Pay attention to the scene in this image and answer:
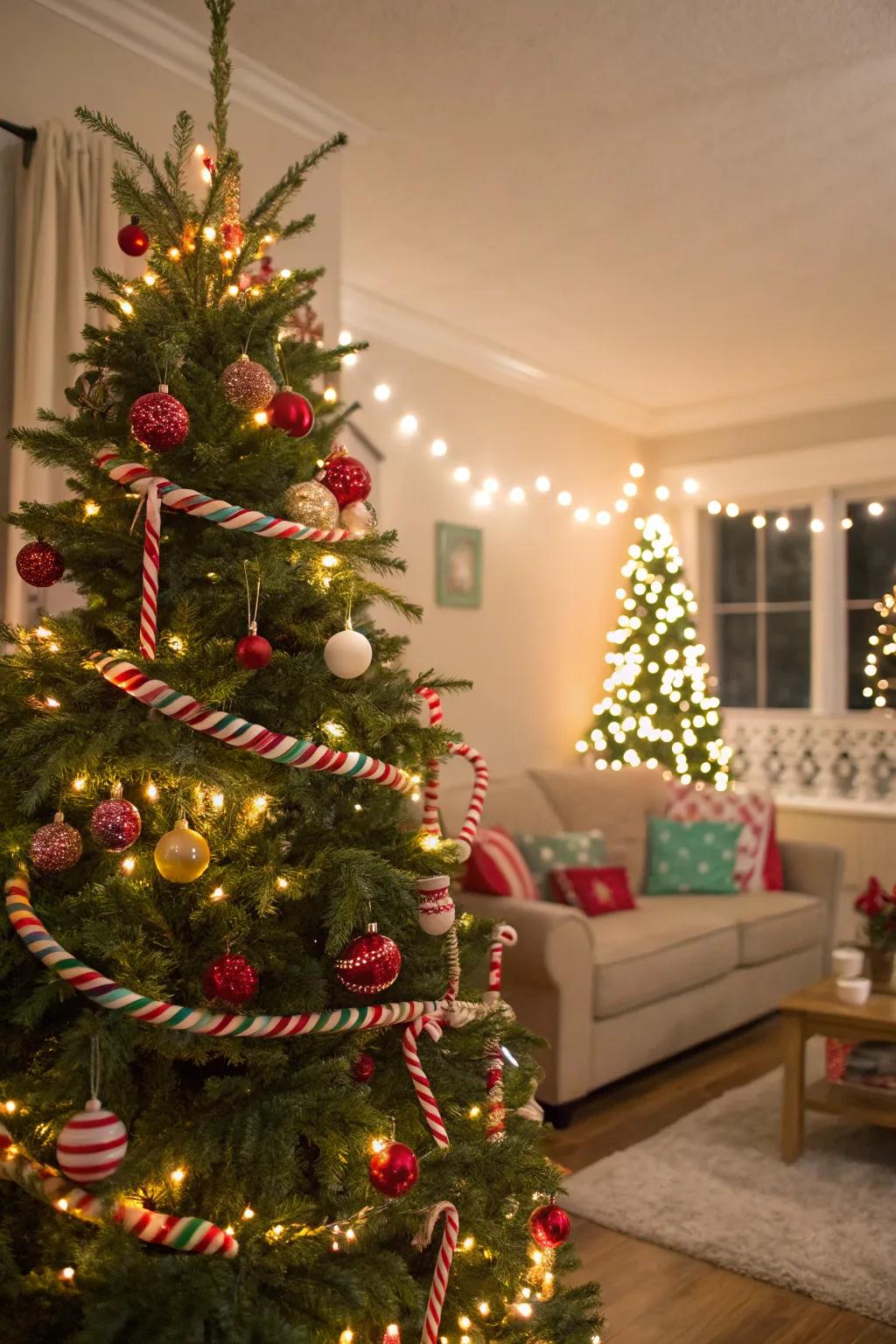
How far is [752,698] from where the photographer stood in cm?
662

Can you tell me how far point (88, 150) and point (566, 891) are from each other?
2.87 m

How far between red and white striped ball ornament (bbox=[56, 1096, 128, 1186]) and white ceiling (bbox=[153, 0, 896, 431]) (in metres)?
2.70

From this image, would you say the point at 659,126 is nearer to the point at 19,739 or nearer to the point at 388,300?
the point at 388,300

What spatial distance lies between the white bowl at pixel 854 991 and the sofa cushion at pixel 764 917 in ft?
3.23

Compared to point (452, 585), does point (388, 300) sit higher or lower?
higher

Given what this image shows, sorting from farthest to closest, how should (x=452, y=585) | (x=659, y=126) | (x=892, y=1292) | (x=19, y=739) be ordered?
(x=452, y=585)
(x=659, y=126)
(x=892, y=1292)
(x=19, y=739)

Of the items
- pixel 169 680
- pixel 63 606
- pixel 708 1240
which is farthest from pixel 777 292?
pixel 169 680

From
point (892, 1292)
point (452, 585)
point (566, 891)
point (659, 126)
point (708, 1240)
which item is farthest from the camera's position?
point (452, 585)

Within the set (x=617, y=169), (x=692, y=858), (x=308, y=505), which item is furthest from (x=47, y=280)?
(x=692, y=858)

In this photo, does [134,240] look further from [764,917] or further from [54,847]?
[764,917]

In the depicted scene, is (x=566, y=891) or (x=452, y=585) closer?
(x=566, y=891)

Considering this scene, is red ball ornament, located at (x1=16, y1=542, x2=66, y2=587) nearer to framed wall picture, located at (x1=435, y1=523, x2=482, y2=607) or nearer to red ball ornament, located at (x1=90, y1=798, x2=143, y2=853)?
red ball ornament, located at (x1=90, y1=798, x2=143, y2=853)

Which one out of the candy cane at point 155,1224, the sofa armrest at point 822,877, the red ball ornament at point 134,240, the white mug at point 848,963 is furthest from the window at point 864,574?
the candy cane at point 155,1224

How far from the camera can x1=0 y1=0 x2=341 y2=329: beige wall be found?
2715 millimetres
